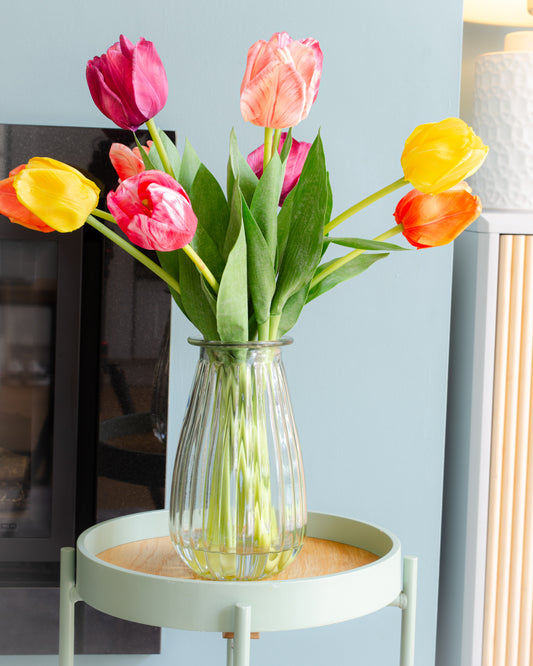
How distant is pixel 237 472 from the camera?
0.81 meters

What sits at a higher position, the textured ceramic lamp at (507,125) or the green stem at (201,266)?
the textured ceramic lamp at (507,125)

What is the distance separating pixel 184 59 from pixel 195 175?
0.45 metres

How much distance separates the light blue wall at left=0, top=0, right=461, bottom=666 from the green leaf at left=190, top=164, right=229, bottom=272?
0.40 metres

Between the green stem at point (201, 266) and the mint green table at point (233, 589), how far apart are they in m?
0.30

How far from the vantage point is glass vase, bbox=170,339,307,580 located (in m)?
0.81

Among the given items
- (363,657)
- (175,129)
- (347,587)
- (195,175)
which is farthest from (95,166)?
(363,657)

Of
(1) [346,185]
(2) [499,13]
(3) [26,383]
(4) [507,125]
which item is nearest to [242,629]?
(3) [26,383]

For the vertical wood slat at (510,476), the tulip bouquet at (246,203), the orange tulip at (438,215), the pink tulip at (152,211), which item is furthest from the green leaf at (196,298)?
the vertical wood slat at (510,476)

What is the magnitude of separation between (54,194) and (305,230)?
0.26m

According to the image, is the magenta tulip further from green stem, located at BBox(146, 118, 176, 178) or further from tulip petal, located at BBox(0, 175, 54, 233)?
tulip petal, located at BBox(0, 175, 54, 233)

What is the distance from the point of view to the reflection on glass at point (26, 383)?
122 cm

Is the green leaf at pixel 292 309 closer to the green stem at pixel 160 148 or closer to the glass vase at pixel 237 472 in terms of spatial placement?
the glass vase at pixel 237 472

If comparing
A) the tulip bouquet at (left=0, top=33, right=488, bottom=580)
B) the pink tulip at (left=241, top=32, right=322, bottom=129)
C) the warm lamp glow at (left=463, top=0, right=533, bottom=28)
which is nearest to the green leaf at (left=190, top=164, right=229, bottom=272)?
the tulip bouquet at (left=0, top=33, right=488, bottom=580)

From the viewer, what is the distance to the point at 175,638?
1252mm
